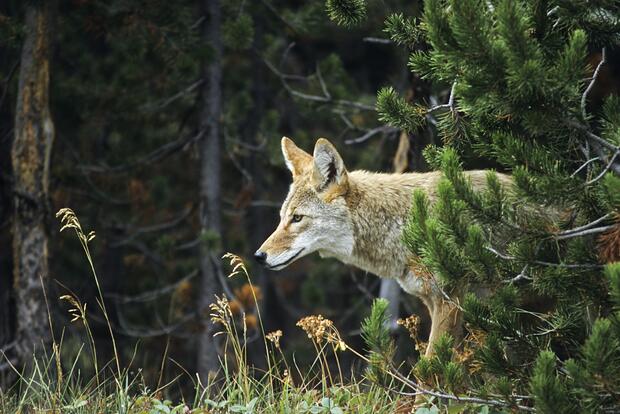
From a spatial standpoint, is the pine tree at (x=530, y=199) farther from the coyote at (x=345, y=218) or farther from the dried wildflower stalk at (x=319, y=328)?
the coyote at (x=345, y=218)

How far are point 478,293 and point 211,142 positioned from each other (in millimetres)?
6963

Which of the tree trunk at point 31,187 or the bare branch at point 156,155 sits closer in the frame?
the tree trunk at point 31,187

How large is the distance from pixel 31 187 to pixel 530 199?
21.2 ft

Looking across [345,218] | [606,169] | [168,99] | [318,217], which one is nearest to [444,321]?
[345,218]

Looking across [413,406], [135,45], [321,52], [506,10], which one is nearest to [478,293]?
[413,406]

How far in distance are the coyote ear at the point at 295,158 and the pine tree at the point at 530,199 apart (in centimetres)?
234

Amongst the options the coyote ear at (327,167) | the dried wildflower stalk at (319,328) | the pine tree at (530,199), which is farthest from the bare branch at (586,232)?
the coyote ear at (327,167)

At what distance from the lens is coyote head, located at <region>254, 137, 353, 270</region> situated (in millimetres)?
7203

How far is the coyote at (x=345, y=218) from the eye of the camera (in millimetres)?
7094

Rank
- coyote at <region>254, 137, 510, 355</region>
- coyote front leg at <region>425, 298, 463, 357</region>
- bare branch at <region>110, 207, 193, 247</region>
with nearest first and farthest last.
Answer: coyote front leg at <region>425, 298, 463, 357</region> < coyote at <region>254, 137, 510, 355</region> < bare branch at <region>110, 207, 193, 247</region>

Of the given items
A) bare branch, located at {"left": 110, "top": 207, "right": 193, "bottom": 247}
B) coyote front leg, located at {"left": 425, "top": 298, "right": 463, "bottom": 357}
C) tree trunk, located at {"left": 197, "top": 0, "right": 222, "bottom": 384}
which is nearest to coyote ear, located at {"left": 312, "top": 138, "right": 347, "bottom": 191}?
coyote front leg, located at {"left": 425, "top": 298, "right": 463, "bottom": 357}

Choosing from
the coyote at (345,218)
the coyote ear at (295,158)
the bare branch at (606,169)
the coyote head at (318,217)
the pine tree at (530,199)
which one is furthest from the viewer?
the coyote ear at (295,158)

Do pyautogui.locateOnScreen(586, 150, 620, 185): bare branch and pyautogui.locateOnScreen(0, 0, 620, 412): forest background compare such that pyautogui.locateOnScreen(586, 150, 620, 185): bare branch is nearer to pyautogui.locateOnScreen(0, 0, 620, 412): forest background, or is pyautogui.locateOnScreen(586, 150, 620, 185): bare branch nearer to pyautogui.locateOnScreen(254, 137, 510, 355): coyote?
pyautogui.locateOnScreen(0, 0, 620, 412): forest background

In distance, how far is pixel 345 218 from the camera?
7270 millimetres
